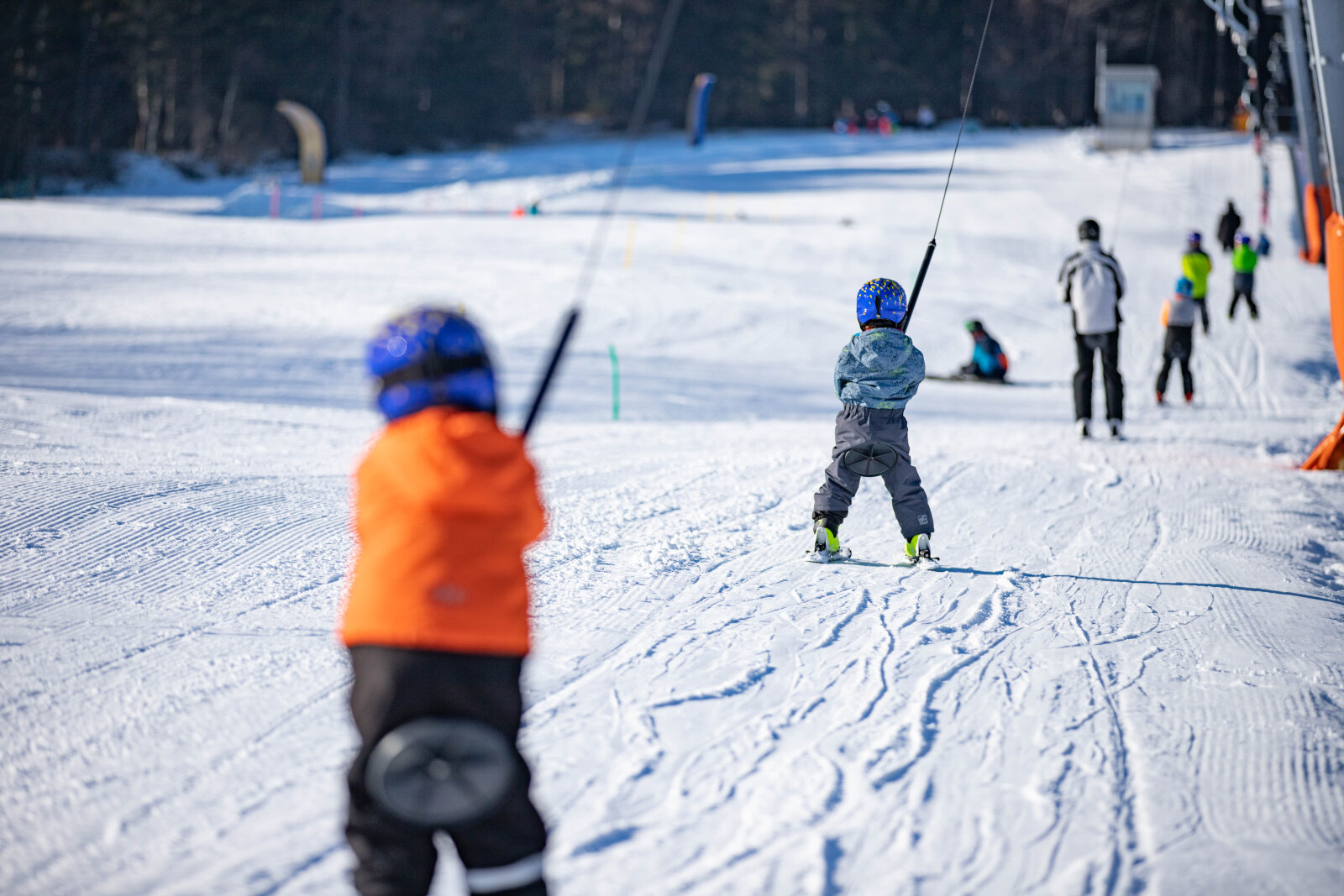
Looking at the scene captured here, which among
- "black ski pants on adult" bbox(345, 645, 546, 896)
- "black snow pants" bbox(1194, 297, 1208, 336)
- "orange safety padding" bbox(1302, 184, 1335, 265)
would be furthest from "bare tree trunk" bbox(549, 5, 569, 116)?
"black ski pants on adult" bbox(345, 645, 546, 896)

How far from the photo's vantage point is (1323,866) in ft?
11.4

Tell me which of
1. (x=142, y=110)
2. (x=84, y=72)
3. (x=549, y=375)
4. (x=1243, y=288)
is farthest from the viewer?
(x=142, y=110)

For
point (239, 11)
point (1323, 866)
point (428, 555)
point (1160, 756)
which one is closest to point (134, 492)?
point (428, 555)

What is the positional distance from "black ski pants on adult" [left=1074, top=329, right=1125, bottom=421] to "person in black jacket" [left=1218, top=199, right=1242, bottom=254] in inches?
699

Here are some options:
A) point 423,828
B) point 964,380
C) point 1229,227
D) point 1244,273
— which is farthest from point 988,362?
point 423,828

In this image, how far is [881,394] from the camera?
5.95m

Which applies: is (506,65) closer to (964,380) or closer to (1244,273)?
(1244,273)

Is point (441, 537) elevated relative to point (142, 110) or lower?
lower

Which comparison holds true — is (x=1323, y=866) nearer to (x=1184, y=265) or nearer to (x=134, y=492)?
(x=134, y=492)

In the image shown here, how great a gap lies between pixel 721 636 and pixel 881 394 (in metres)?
1.58

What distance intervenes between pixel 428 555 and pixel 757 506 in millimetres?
5623

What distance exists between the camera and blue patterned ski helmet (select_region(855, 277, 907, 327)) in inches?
233

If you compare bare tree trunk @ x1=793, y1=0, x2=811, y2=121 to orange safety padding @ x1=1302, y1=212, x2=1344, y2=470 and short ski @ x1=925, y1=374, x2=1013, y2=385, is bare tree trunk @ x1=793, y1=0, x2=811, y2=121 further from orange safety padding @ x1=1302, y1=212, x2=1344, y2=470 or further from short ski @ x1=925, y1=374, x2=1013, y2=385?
orange safety padding @ x1=1302, y1=212, x2=1344, y2=470

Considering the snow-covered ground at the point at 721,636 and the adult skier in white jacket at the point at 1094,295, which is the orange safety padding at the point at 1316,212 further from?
the adult skier in white jacket at the point at 1094,295
